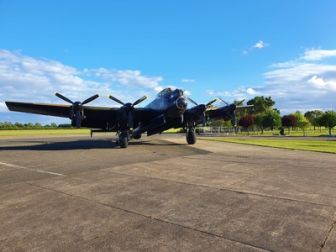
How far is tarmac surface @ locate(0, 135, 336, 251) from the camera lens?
6.02m

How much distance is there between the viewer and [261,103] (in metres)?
130

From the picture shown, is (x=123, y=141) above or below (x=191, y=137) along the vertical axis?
below

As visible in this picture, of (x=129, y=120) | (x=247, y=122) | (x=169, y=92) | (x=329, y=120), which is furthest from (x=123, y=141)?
(x=247, y=122)

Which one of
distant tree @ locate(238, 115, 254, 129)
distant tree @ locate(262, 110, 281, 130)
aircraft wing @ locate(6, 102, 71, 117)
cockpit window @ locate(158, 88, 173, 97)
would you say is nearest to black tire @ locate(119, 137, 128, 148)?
aircraft wing @ locate(6, 102, 71, 117)

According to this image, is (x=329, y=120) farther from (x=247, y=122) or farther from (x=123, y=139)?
(x=123, y=139)

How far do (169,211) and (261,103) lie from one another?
422 feet

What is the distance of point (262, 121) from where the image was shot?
85.5m

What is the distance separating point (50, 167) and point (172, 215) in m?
10.6

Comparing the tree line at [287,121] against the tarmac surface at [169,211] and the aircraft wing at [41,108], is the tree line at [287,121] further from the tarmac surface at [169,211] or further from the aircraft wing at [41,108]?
the tarmac surface at [169,211]

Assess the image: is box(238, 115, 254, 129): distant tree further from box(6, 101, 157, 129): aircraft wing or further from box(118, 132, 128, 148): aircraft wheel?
box(118, 132, 128, 148): aircraft wheel

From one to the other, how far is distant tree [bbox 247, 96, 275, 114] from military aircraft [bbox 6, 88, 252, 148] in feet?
329

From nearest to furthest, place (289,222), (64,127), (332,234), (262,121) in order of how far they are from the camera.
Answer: (332,234), (289,222), (262,121), (64,127)

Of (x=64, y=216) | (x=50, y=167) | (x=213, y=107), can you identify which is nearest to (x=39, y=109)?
(x=50, y=167)

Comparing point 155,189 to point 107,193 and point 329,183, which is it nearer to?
point 107,193
